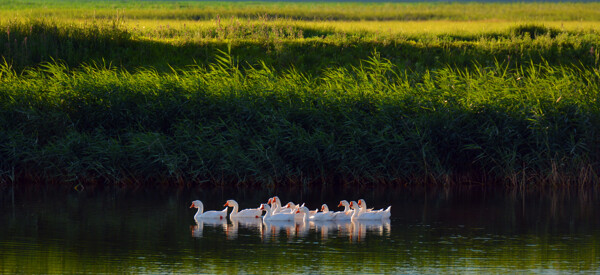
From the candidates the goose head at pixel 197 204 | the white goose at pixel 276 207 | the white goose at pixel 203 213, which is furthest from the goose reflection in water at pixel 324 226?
the goose head at pixel 197 204

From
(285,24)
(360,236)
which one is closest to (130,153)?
(360,236)

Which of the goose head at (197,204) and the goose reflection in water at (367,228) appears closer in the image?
the goose reflection in water at (367,228)

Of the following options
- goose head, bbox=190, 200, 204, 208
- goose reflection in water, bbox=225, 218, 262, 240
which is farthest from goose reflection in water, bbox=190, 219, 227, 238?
goose head, bbox=190, 200, 204, 208

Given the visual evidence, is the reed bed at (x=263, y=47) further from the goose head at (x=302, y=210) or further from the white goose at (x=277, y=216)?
the goose head at (x=302, y=210)

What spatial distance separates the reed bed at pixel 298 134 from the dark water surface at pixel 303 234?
62 centimetres

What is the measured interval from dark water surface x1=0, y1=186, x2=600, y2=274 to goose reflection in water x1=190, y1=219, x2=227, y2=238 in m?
0.04

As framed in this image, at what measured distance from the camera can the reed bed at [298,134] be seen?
20.6 m

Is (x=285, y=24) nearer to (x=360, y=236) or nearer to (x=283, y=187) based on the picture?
(x=283, y=187)

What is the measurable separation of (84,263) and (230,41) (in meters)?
20.1

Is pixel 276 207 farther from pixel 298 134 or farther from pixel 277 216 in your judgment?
pixel 298 134

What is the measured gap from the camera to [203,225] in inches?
642

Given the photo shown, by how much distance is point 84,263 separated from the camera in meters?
12.9

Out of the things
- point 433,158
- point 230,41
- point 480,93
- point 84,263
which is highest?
point 230,41

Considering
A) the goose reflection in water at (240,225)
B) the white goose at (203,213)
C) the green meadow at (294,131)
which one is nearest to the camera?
the goose reflection in water at (240,225)
